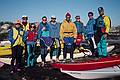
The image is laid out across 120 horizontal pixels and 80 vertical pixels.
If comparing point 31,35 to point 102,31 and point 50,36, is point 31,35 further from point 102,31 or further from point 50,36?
point 102,31

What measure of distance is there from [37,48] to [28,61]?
1.02 metres

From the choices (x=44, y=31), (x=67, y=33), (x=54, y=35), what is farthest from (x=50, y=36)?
(x=67, y=33)

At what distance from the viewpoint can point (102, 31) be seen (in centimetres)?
958

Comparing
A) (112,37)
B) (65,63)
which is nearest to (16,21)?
(65,63)

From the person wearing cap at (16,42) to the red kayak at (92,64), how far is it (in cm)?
226

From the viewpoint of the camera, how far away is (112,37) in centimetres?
3691

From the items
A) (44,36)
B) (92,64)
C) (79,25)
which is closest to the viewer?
(92,64)

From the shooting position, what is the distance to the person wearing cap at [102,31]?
31.0 feet

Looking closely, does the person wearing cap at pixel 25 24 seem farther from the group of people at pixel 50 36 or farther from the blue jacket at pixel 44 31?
the blue jacket at pixel 44 31

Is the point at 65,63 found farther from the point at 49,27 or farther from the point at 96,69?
the point at 49,27

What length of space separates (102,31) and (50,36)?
7.35 feet

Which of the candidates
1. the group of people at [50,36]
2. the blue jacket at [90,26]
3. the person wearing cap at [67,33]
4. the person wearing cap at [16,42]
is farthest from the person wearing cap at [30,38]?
the blue jacket at [90,26]

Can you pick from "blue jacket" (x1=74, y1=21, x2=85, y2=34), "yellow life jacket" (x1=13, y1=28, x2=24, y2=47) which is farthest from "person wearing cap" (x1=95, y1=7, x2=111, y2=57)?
"yellow life jacket" (x1=13, y1=28, x2=24, y2=47)

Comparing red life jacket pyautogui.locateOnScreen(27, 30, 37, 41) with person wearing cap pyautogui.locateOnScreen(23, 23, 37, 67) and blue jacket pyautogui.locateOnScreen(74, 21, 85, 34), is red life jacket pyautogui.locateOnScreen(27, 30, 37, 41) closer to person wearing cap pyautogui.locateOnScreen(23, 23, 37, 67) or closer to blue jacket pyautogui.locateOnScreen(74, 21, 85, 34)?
person wearing cap pyautogui.locateOnScreen(23, 23, 37, 67)
